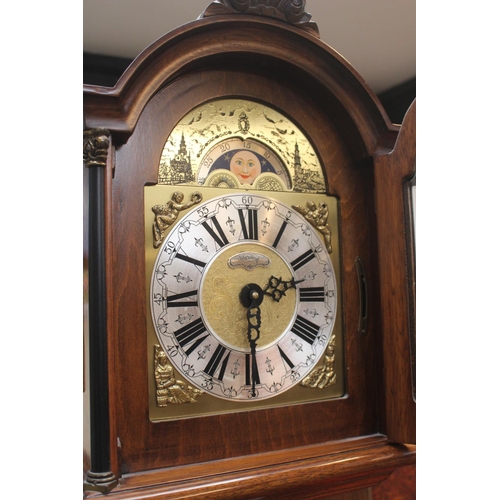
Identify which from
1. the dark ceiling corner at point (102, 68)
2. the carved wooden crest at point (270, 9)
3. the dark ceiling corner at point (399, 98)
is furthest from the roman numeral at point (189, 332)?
the dark ceiling corner at point (399, 98)

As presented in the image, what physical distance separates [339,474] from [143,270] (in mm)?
615

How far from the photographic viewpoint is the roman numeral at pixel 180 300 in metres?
1.29

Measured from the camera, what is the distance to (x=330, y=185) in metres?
1.47

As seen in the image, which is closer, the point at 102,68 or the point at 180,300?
the point at 180,300

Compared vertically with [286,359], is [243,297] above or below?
above

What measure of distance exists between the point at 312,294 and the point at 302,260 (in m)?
0.08

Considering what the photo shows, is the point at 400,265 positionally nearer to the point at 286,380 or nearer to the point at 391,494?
the point at 286,380

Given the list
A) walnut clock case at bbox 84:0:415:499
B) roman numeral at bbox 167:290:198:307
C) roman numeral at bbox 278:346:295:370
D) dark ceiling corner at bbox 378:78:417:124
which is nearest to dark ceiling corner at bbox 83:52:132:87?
walnut clock case at bbox 84:0:415:499

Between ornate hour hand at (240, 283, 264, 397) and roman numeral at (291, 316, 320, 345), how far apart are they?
0.34 ft

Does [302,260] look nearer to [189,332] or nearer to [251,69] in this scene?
[189,332]

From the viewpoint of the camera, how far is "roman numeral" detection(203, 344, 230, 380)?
131 centimetres

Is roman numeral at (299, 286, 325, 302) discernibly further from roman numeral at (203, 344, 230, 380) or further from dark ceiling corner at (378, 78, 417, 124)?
dark ceiling corner at (378, 78, 417, 124)

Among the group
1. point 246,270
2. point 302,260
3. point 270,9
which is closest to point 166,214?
point 246,270

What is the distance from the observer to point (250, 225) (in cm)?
137
